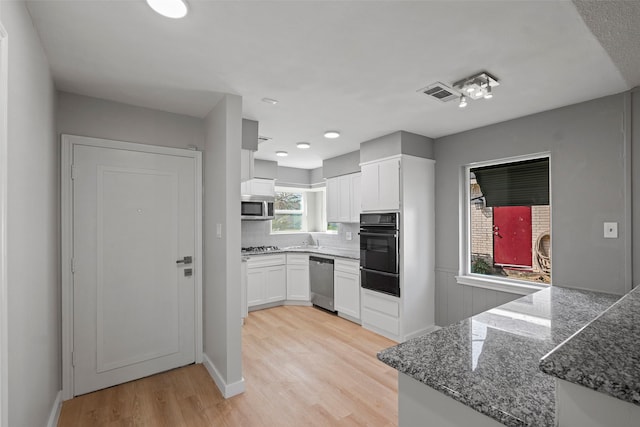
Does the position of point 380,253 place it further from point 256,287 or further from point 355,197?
point 256,287

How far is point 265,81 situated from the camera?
2.25 metres

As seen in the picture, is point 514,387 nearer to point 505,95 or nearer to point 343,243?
point 505,95


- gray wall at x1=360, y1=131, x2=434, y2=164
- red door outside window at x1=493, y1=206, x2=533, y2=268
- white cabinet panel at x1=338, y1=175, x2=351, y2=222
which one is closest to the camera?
red door outside window at x1=493, y1=206, x2=533, y2=268

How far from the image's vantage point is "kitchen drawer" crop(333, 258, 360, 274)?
4145 millimetres

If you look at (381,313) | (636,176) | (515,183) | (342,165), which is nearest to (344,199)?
(342,165)

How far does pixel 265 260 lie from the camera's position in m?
4.71

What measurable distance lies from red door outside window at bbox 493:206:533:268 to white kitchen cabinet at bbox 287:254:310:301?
2.68 m

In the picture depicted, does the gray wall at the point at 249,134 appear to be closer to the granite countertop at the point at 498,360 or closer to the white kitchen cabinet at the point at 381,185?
the white kitchen cabinet at the point at 381,185

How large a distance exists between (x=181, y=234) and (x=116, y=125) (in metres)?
1.07

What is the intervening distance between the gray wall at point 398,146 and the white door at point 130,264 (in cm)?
211

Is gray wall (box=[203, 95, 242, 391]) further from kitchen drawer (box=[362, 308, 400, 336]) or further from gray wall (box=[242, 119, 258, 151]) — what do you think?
kitchen drawer (box=[362, 308, 400, 336])

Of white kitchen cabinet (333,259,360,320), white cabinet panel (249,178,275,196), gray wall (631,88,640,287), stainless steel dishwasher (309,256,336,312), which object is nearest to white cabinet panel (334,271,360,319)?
white kitchen cabinet (333,259,360,320)


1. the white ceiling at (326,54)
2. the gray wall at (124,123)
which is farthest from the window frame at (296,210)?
the white ceiling at (326,54)

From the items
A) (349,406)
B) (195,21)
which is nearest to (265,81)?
(195,21)
